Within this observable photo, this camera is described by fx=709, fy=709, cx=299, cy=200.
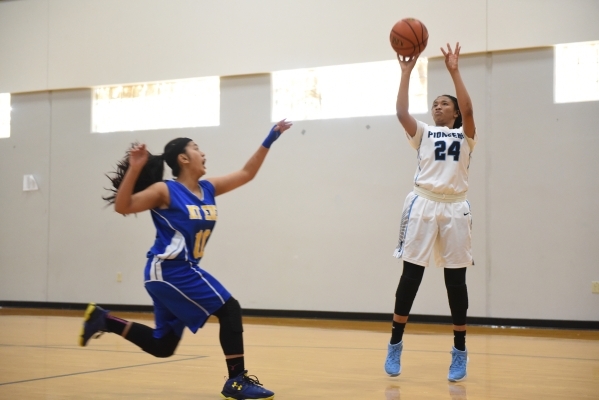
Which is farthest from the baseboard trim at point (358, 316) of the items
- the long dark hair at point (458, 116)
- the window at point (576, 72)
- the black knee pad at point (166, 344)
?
the black knee pad at point (166, 344)

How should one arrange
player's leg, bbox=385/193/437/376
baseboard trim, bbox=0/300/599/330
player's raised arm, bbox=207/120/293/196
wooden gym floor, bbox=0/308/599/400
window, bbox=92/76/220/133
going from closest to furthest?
wooden gym floor, bbox=0/308/599/400 → player's raised arm, bbox=207/120/293/196 → player's leg, bbox=385/193/437/376 → baseboard trim, bbox=0/300/599/330 → window, bbox=92/76/220/133

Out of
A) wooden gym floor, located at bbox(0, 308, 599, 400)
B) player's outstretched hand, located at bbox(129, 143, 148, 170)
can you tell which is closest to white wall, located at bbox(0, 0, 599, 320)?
wooden gym floor, located at bbox(0, 308, 599, 400)

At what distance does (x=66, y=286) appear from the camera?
9812 mm

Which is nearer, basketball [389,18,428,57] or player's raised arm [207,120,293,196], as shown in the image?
player's raised arm [207,120,293,196]

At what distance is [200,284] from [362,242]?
5.10 meters

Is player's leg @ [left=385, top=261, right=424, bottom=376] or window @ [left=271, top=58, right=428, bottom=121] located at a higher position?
window @ [left=271, top=58, right=428, bottom=121]

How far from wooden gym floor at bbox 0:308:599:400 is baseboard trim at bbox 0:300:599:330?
304 mm

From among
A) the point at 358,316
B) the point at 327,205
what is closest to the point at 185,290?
the point at 358,316

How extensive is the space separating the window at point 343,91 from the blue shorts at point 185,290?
5.20m

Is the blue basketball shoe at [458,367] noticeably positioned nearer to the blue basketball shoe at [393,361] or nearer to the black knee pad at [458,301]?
the black knee pad at [458,301]

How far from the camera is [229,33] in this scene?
8.91m

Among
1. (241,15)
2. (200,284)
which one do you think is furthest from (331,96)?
(200,284)

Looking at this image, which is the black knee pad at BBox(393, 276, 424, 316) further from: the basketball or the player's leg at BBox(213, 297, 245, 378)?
the basketball

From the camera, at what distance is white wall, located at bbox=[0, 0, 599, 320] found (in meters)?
7.39
